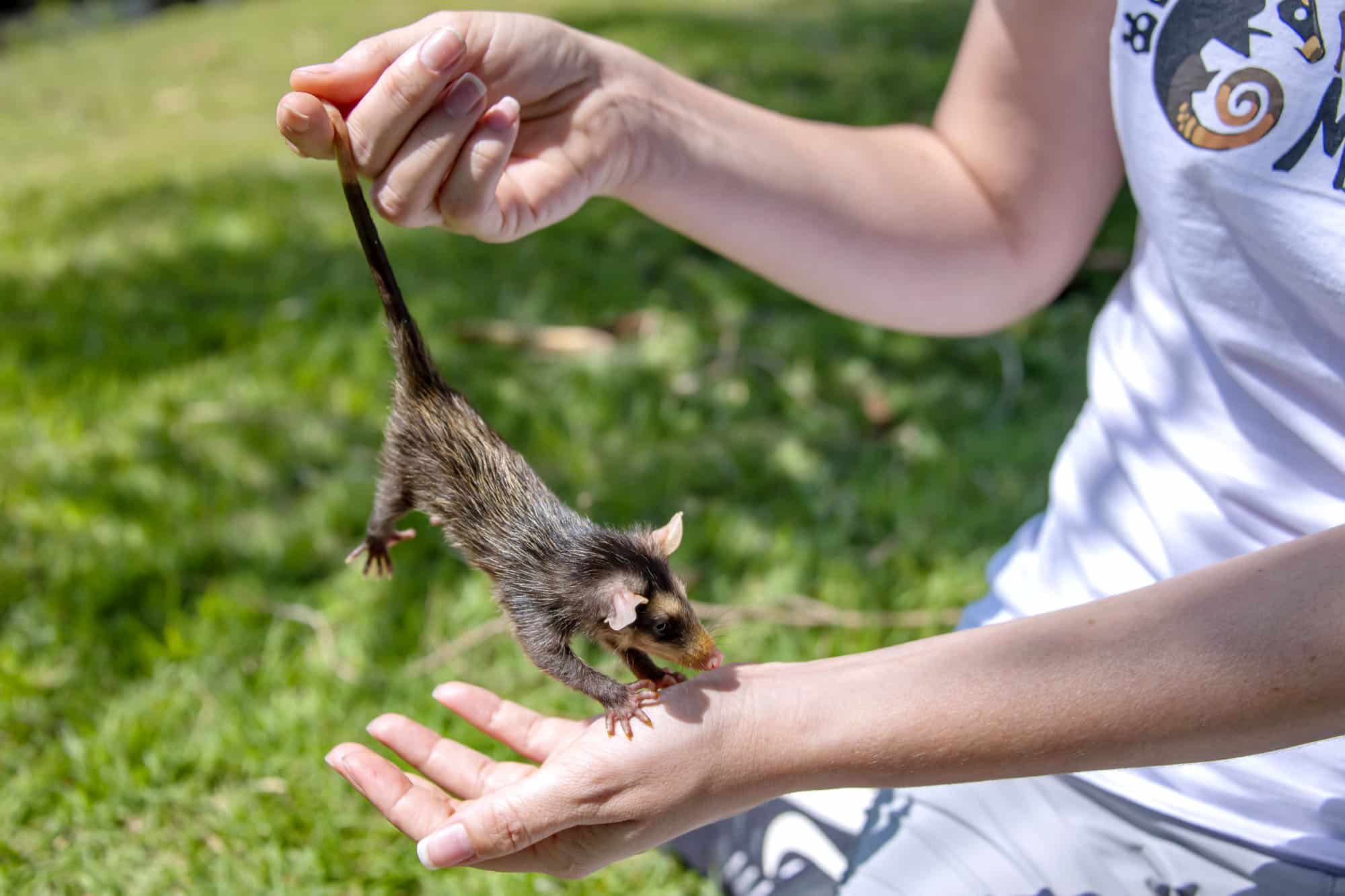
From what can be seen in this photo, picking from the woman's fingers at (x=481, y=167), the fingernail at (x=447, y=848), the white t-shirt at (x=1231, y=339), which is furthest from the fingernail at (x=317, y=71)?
the white t-shirt at (x=1231, y=339)

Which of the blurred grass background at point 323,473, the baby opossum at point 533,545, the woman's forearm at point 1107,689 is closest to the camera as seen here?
the woman's forearm at point 1107,689

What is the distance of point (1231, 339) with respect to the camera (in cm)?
219

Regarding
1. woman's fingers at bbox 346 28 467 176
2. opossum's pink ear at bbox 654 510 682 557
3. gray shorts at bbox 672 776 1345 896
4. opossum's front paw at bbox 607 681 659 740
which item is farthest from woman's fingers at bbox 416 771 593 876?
woman's fingers at bbox 346 28 467 176

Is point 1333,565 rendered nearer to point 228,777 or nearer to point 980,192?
point 980,192

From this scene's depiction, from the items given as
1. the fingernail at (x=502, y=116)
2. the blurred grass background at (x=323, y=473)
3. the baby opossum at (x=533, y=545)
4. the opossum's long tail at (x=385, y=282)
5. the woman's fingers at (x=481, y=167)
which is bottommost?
the blurred grass background at (x=323, y=473)

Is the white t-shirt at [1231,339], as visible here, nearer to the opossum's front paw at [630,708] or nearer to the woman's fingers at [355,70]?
the opossum's front paw at [630,708]

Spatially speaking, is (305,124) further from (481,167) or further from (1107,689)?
(1107,689)

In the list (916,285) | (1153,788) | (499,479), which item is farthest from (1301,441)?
(499,479)

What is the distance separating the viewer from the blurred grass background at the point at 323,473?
9.80ft

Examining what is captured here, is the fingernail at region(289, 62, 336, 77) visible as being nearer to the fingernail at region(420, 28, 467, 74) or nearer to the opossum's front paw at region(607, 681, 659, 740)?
the fingernail at region(420, 28, 467, 74)

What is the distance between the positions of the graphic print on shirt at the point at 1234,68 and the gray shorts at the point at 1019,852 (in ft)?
4.36

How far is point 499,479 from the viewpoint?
7.04 feet

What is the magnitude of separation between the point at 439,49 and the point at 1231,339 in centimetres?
168

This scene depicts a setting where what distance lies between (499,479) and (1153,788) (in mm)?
1509
